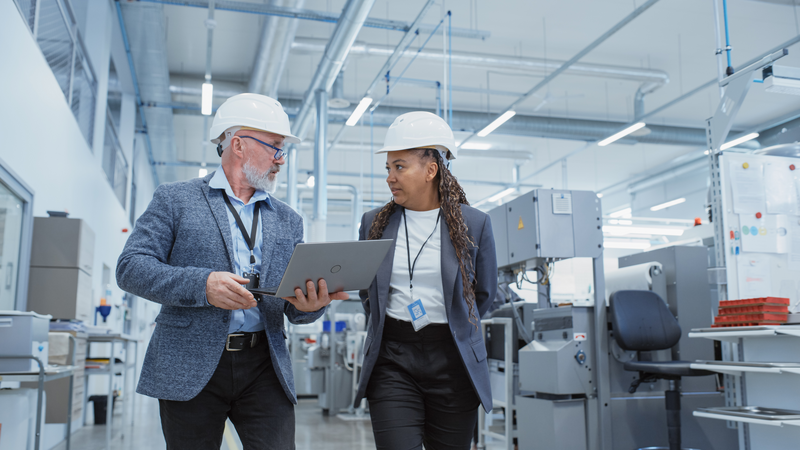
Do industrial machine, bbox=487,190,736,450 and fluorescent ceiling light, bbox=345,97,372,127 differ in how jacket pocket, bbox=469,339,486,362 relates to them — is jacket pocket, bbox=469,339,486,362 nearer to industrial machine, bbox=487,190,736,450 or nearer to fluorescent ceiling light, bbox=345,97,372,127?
industrial machine, bbox=487,190,736,450

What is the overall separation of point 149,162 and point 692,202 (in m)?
11.7

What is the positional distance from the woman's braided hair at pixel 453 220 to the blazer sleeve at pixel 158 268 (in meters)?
0.63

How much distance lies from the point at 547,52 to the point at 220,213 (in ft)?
27.5

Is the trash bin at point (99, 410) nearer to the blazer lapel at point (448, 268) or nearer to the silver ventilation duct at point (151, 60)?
the silver ventilation duct at point (151, 60)

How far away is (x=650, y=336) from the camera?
12.5 ft

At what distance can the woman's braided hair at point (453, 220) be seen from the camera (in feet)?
5.97

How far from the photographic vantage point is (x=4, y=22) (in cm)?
378

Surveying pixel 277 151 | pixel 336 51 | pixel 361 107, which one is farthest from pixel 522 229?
pixel 336 51

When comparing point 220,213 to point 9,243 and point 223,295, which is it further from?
point 9,243

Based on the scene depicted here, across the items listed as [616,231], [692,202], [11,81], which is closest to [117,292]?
[11,81]

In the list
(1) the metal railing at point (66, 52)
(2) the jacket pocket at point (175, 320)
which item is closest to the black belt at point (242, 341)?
(2) the jacket pocket at point (175, 320)

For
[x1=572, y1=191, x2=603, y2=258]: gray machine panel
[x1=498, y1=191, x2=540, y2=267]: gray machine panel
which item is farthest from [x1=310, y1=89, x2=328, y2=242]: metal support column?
[x1=572, y1=191, x2=603, y2=258]: gray machine panel

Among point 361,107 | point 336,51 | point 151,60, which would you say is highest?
point 151,60

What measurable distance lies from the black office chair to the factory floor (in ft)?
5.72
